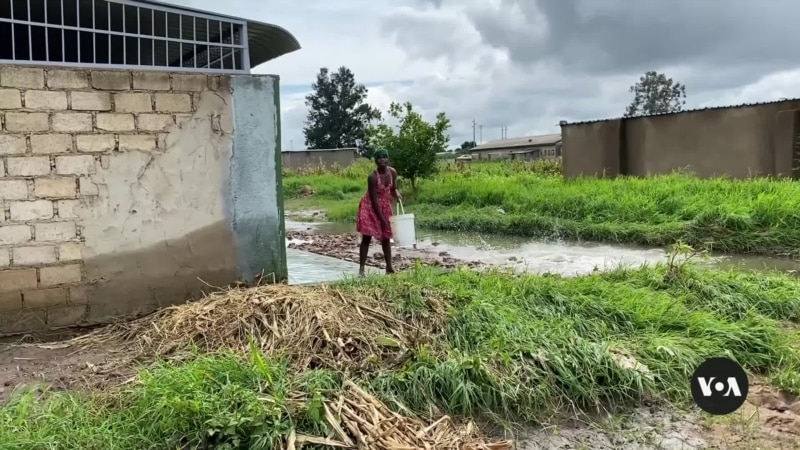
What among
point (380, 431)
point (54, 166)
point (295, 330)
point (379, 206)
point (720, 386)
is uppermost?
point (54, 166)

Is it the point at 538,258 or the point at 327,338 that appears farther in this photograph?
the point at 538,258

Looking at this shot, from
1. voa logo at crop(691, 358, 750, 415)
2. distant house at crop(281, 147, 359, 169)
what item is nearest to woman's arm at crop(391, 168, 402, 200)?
voa logo at crop(691, 358, 750, 415)

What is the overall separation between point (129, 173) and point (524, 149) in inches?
1824

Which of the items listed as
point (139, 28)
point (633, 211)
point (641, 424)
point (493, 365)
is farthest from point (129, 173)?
point (633, 211)

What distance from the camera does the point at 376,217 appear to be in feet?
23.1

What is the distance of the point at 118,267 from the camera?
17.6 feet

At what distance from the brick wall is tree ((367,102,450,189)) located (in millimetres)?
12128

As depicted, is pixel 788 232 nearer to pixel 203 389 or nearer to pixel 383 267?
pixel 383 267

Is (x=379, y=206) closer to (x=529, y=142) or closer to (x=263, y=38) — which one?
(x=263, y=38)

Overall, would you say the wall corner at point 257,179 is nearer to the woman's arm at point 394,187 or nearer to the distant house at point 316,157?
the woman's arm at point 394,187

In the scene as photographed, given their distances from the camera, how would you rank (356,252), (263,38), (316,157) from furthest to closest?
(316,157) < (356,252) < (263,38)

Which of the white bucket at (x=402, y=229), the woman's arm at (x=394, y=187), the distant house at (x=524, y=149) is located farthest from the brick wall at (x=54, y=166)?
the distant house at (x=524, y=149)

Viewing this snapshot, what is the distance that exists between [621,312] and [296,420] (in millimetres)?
2922

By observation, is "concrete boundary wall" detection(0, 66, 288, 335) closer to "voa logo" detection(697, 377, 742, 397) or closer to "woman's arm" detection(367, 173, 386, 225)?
"woman's arm" detection(367, 173, 386, 225)
